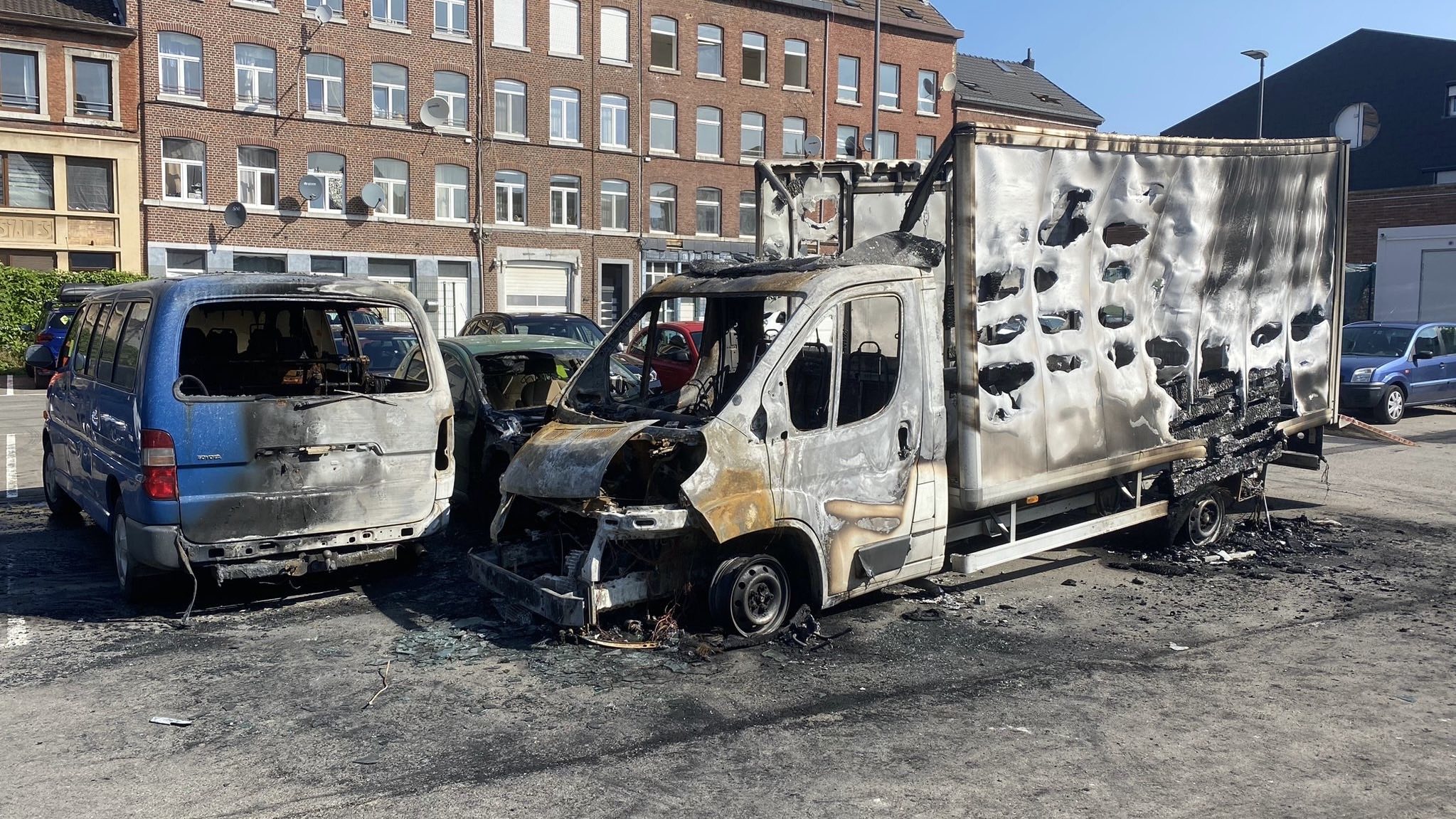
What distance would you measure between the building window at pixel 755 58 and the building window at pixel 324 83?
15685 millimetres

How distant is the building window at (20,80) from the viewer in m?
32.9

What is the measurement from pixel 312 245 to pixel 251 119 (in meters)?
4.21

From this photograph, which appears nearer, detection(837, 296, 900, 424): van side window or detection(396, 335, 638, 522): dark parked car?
detection(837, 296, 900, 424): van side window

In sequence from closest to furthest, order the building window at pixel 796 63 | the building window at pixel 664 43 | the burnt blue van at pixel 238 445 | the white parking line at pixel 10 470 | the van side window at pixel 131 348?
the burnt blue van at pixel 238 445 → the van side window at pixel 131 348 → the white parking line at pixel 10 470 → the building window at pixel 664 43 → the building window at pixel 796 63

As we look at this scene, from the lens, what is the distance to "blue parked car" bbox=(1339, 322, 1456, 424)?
18062mm

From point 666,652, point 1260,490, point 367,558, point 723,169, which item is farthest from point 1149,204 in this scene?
point 723,169

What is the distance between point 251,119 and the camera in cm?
3488

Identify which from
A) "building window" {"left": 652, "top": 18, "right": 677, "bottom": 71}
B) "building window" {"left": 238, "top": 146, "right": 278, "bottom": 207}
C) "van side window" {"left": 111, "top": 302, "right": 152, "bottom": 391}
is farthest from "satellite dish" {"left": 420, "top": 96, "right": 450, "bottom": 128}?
"van side window" {"left": 111, "top": 302, "right": 152, "bottom": 391}

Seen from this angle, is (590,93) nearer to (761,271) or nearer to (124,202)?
(124,202)

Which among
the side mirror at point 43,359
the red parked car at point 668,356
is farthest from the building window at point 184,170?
the red parked car at point 668,356

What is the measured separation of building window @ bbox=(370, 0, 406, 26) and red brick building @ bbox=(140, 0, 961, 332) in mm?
50

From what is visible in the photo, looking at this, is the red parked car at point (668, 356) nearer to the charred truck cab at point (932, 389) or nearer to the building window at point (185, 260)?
the charred truck cab at point (932, 389)

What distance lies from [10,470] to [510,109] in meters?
28.7

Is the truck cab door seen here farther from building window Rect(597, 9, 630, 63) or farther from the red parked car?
building window Rect(597, 9, 630, 63)
